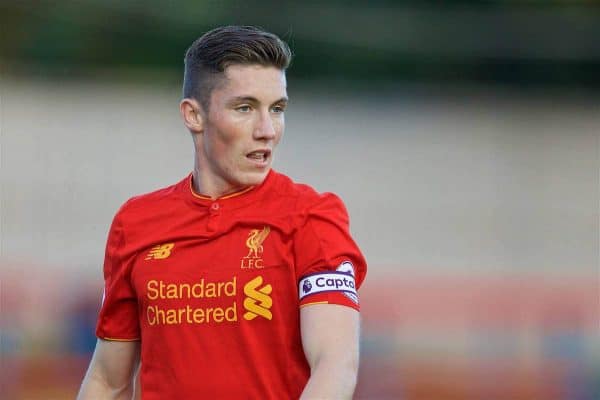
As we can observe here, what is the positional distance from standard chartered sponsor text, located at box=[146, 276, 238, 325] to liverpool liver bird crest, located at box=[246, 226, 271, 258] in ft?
0.31

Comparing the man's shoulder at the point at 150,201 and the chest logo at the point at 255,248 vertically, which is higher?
the man's shoulder at the point at 150,201

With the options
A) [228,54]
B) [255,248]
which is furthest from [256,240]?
[228,54]

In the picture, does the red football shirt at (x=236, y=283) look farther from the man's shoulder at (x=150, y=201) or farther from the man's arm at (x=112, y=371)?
the man's arm at (x=112, y=371)

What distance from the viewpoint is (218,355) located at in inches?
143

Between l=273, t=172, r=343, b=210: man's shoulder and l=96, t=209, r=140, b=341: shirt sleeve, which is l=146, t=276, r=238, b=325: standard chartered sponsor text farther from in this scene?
l=273, t=172, r=343, b=210: man's shoulder

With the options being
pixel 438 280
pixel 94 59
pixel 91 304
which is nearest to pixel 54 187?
pixel 94 59

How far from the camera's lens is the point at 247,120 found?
373 centimetres

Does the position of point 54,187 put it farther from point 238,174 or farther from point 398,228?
point 238,174

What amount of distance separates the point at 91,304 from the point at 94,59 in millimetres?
10142

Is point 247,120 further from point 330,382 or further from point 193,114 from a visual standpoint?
point 330,382

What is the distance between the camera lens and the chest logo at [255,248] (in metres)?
3.65

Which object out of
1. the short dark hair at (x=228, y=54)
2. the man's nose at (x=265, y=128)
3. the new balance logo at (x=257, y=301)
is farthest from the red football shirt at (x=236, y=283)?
the short dark hair at (x=228, y=54)

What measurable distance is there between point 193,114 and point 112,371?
2.83 ft

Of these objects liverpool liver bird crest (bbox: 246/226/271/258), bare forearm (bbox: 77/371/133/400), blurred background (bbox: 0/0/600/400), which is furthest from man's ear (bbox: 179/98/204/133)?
blurred background (bbox: 0/0/600/400)
